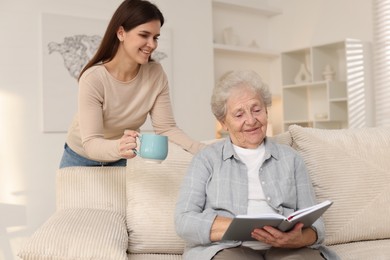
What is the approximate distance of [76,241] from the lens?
1.76 meters

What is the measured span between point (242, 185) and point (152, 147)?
0.35 metres

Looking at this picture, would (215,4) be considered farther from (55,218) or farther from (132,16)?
(55,218)

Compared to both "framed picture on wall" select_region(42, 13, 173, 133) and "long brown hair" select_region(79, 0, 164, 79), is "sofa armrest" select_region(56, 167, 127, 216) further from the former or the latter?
"framed picture on wall" select_region(42, 13, 173, 133)

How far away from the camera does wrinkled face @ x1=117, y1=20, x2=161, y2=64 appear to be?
2141mm

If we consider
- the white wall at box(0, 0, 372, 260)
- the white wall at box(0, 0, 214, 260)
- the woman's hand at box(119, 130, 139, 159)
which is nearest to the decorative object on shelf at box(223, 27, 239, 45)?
the white wall at box(0, 0, 372, 260)

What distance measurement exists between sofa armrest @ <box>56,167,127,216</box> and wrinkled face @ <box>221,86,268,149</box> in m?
0.62

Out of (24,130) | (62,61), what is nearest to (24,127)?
(24,130)

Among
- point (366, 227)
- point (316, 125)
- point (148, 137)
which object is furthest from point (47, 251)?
point (316, 125)

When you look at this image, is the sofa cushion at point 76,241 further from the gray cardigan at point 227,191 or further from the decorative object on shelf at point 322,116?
the decorative object on shelf at point 322,116

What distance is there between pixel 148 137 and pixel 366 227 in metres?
1.07

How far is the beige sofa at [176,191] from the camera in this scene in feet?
6.59

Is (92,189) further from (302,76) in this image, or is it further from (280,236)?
(302,76)

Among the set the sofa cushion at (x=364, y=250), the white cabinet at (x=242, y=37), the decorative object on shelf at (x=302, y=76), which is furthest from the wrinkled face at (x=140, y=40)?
the decorative object on shelf at (x=302, y=76)

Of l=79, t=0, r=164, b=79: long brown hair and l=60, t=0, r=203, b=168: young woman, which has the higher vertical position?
l=79, t=0, r=164, b=79: long brown hair
